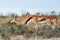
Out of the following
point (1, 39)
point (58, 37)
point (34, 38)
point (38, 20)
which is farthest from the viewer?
point (38, 20)

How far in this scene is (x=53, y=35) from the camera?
12.7 m

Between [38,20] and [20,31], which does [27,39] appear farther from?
[38,20]

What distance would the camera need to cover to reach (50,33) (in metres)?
12.9

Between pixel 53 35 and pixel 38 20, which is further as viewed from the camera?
pixel 38 20

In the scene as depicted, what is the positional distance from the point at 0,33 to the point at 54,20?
34.4 ft

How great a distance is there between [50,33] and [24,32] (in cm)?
134

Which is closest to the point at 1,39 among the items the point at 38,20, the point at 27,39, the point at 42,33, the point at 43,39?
the point at 27,39

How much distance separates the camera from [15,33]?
12859 mm

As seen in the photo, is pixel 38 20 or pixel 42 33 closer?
pixel 42 33

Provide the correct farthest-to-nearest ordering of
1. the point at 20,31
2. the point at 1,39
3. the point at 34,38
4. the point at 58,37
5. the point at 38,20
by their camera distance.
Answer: the point at 38,20 → the point at 20,31 → the point at 58,37 → the point at 34,38 → the point at 1,39

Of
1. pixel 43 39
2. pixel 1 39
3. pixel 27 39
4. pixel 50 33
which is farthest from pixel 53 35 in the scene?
pixel 1 39

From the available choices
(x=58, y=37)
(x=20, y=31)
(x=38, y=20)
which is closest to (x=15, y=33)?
(x=20, y=31)

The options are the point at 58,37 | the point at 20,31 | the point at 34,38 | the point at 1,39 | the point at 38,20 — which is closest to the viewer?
the point at 1,39

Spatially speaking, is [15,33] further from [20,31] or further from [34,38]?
[34,38]
